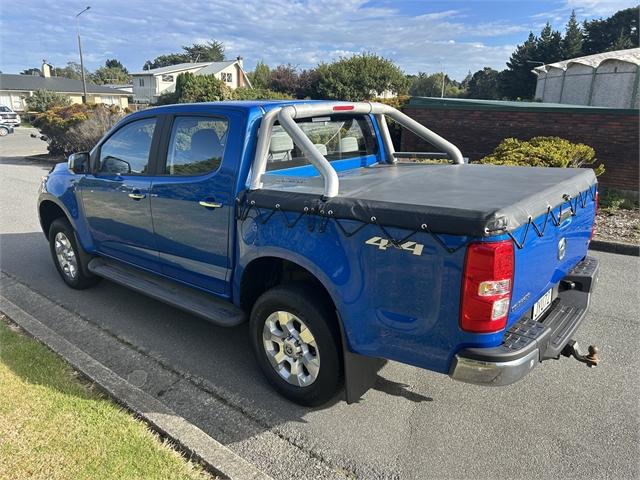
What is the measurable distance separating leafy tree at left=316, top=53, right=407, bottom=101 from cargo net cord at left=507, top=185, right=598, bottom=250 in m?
34.1

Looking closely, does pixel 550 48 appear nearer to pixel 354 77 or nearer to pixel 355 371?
pixel 354 77

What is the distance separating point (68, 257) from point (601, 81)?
95.5 ft

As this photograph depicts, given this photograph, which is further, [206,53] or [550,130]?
[206,53]

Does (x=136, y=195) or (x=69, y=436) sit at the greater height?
(x=136, y=195)

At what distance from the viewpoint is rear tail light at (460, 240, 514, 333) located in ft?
7.39

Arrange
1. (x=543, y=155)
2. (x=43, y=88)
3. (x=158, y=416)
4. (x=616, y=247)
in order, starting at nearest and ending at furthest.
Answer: (x=158, y=416)
(x=616, y=247)
(x=543, y=155)
(x=43, y=88)

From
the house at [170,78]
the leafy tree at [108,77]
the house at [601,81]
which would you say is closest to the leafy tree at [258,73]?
the house at [170,78]

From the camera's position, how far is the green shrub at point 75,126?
17.7 metres

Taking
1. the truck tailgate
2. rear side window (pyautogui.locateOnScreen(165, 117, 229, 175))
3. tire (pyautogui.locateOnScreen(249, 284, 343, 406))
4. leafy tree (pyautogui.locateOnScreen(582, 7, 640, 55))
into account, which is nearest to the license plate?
the truck tailgate

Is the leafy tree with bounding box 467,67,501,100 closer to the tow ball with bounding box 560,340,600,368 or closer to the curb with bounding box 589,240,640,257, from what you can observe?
the curb with bounding box 589,240,640,257

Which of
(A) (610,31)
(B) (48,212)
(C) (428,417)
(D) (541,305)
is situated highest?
(A) (610,31)

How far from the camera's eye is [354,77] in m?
36.9

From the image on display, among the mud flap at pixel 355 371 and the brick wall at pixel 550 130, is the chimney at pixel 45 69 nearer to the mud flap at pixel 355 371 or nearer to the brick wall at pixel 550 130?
the brick wall at pixel 550 130

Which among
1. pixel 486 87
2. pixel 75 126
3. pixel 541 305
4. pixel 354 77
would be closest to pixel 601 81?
pixel 354 77
